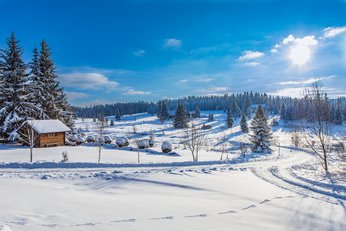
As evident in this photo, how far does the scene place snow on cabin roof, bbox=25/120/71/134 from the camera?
35.0 metres

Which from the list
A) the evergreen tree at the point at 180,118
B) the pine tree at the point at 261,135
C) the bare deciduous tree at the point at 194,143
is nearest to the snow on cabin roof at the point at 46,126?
the bare deciduous tree at the point at 194,143

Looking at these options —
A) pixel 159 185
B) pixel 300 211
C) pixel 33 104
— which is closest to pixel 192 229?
pixel 300 211

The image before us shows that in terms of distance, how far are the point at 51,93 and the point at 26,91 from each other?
3889 millimetres

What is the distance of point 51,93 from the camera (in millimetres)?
41250

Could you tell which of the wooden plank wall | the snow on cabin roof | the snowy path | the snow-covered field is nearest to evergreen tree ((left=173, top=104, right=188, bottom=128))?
the wooden plank wall

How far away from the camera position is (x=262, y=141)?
47.8 metres

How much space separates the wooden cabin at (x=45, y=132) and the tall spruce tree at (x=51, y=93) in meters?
3.44

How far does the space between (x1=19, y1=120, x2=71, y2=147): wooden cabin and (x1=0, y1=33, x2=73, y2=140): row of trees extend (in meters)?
1.61

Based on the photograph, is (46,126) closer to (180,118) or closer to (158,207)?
(158,207)

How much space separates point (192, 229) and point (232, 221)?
5.22ft

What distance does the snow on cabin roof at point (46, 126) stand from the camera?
35.0 m

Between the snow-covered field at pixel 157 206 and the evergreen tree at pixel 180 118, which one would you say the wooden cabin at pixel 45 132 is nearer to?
the snow-covered field at pixel 157 206

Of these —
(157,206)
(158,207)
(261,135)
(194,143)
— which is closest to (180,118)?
(261,135)

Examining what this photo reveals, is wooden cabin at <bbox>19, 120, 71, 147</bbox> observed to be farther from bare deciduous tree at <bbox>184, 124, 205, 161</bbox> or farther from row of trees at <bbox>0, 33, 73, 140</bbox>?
bare deciduous tree at <bbox>184, 124, 205, 161</bbox>
